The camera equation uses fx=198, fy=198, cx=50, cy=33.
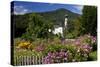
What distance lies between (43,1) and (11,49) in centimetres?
74

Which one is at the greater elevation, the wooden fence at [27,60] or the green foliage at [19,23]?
the green foliage at [19,23]

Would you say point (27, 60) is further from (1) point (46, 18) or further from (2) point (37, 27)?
(1) point (46, 18)

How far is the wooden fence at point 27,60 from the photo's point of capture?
96.0 inches

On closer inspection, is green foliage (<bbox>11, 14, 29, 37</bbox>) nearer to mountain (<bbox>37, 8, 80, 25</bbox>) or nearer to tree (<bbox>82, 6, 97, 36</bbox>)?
mountain (<bbox>37, 8, 80, 25</bbox>)

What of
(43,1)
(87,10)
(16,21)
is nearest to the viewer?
(16,21)

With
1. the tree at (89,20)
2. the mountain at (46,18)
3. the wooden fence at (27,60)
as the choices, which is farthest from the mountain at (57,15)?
the wooden fence at (27,60)

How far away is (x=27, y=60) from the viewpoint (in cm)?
250

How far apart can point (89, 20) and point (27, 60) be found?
1046mm

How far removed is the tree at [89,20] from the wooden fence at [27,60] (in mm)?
765

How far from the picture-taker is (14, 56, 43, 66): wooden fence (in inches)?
96.0

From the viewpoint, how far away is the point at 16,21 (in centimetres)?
244

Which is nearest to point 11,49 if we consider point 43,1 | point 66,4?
point 43,1

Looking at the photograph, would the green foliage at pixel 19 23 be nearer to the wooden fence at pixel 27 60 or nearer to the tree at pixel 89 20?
the wooden fence at pixel 27 60
